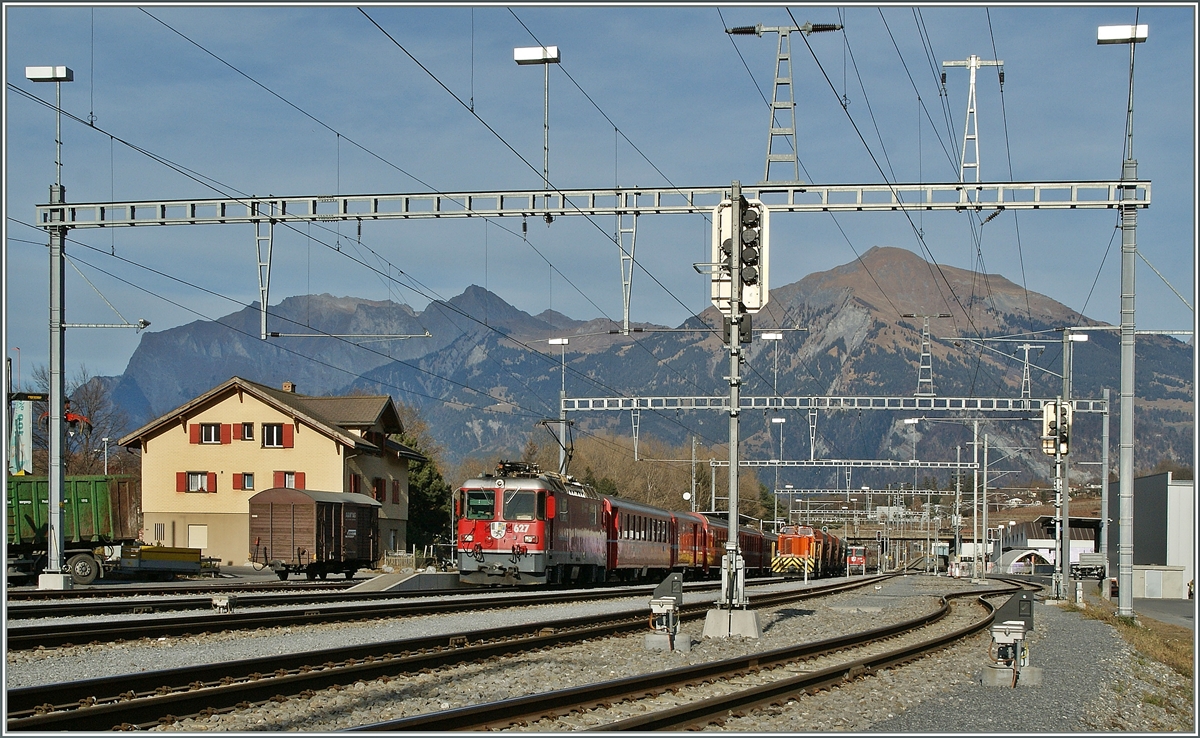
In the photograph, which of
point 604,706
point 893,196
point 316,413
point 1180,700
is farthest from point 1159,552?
point 604,706

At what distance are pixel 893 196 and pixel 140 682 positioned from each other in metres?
18.4

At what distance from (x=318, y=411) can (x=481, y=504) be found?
1311 inches

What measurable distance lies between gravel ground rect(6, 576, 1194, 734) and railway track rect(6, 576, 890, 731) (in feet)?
0.83

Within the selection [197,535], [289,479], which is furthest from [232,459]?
[197,535]

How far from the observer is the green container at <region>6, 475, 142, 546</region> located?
135 feet

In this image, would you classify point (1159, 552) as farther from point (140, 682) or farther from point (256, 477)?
point (140, 682)

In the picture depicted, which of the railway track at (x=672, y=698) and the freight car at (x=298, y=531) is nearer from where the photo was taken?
the railway track at (x=672, y=698)

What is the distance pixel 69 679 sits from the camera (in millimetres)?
13266

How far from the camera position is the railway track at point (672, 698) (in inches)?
413

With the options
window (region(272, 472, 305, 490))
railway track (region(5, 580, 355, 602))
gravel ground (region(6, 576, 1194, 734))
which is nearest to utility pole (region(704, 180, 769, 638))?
gravel ground (region(6, 576, 1194, 734))

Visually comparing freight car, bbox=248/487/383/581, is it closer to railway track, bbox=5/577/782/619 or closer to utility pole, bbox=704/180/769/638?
railway track, bbox=5/577/782/619

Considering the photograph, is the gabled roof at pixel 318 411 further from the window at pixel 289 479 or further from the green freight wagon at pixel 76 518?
the green freight wagon at pixel 76 518

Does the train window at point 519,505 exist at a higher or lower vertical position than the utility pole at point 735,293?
lower

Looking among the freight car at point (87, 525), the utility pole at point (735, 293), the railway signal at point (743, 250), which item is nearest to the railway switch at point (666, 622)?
the utility pole at point (735, 293)
